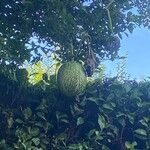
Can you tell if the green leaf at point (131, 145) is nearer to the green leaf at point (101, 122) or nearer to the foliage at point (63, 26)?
the green leaf at point (101, 122)

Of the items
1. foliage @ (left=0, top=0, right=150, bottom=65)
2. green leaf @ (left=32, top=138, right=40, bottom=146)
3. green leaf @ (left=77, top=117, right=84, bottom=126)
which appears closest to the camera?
foliage @ (left=0, top=0, right=150, bottom=65)

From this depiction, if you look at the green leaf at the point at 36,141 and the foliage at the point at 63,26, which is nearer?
the foliage at the point at 63,26

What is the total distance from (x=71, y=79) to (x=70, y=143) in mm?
999

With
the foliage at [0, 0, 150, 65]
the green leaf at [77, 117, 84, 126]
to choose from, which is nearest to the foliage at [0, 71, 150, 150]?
the green leaf at [77, 117, 84, 126]

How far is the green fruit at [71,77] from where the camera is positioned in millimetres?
4371

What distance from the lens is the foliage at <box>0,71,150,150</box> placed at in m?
4.94

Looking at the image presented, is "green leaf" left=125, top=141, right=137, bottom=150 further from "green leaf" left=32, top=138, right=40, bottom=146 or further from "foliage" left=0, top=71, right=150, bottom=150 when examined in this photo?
A: "green leaf" left=32, top=138, right=40, bottom=146

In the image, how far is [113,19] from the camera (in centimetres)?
468

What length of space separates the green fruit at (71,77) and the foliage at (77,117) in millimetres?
642

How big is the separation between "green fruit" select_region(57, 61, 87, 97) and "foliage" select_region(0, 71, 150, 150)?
64 centimetres

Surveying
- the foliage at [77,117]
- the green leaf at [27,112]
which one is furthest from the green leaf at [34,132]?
the green leaf at [27,112]

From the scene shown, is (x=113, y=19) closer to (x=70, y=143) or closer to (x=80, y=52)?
(x=80, y=52)

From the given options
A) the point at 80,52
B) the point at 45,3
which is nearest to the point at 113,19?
the point at 80,52

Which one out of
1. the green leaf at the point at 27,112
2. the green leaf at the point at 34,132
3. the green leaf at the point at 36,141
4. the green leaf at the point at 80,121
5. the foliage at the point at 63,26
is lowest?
the green leaf at the point at 36,141
